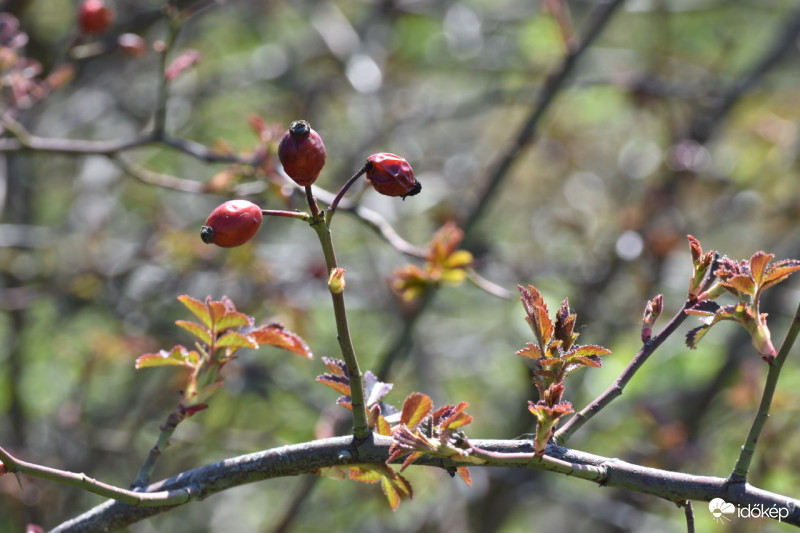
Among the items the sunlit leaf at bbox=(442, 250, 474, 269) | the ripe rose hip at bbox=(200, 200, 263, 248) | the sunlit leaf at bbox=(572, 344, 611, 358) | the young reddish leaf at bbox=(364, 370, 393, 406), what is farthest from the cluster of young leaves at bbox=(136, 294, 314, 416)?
the sunlit leaf at bbox=(442, 250, 474, 269)

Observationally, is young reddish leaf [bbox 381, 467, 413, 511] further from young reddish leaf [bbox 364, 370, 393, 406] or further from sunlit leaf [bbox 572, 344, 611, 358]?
sunlit leaf [bbox 572, 344, 611, 358]

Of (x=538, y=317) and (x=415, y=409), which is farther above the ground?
(x=538, y=317)

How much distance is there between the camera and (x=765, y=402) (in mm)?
1207

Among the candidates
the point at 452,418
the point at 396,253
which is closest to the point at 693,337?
the point at 452,418

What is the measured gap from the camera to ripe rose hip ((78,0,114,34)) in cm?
266

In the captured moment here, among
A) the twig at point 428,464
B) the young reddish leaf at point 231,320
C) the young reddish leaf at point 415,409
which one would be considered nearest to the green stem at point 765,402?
the twig at point 428,464

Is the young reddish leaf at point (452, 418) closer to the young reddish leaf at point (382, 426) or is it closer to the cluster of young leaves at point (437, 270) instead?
the young reddish leaf at point (382, 426)

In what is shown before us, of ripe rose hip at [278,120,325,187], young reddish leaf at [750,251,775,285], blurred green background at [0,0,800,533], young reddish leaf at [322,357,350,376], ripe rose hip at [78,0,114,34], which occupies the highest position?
young reddish leaf at [750,251,775,285]

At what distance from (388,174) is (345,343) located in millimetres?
263

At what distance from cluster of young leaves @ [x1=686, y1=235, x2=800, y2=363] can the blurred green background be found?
5.21ft

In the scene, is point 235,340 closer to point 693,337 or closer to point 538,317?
point 538,317

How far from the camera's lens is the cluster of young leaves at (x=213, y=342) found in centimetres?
144

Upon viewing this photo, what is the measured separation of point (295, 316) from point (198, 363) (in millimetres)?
2302

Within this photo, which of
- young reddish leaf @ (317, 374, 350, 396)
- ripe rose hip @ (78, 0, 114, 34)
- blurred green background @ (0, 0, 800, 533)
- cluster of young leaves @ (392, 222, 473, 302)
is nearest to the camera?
young reddish leaf @ (317, 374, 350, 396)
